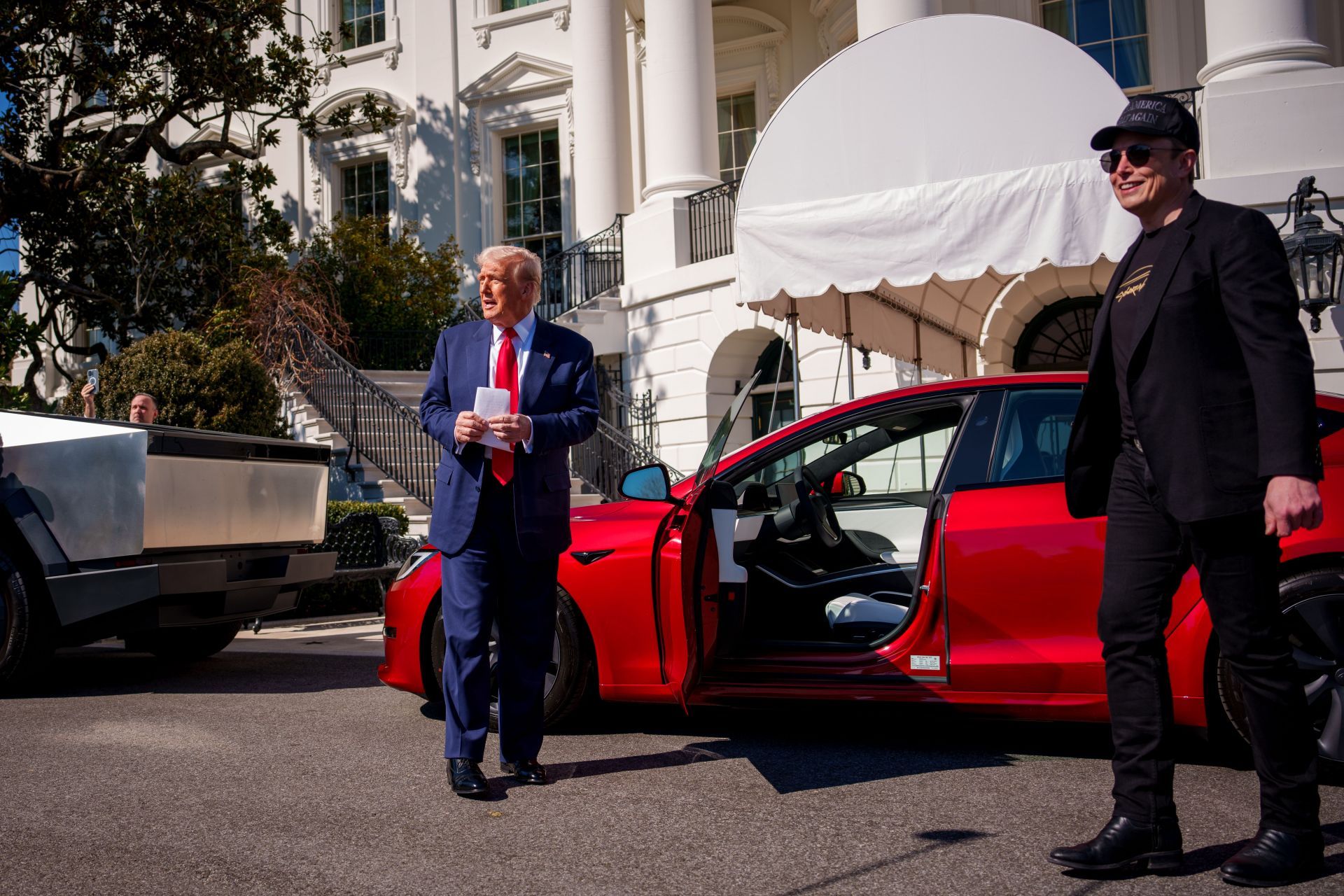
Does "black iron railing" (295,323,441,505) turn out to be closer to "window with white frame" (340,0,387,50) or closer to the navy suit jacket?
the navy suit jacket

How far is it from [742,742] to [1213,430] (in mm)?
2536

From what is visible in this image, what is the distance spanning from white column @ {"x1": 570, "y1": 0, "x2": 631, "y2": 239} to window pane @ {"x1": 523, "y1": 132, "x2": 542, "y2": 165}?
3.53 meters

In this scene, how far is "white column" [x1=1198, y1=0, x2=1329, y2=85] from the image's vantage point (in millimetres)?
11844

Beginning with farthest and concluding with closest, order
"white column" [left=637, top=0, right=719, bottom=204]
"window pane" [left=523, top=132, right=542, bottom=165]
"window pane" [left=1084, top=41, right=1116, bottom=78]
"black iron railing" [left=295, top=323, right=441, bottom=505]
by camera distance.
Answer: "window pane" [left=523, top=132, right=542, bottom=165] < "window pane" [left=1084, top=41, right=1116, bottom=78] < "white column" [left=637, top=0, right=719, bottom=204] < "black iron railing" [left=295, top=323, right=441, bottom=505]

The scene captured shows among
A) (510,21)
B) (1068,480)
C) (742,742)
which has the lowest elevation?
(742,742)

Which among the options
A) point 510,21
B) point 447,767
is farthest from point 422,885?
point 510,21

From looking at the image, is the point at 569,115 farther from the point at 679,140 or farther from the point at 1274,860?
the point at 1274,860

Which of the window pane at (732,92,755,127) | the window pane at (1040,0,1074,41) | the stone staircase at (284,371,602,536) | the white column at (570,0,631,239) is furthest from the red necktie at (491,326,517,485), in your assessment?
the window pane at (732,92,755,127)

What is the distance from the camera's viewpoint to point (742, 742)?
16.2 feet

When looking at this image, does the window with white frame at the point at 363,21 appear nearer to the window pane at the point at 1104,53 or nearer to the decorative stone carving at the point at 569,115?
the decorative stone carving at the point at 569,115

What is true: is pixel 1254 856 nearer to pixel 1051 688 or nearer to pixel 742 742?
pixel 1051 688

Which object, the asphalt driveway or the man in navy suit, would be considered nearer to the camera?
the asphalt driveway

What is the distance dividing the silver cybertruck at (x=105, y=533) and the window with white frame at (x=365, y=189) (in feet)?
63.1

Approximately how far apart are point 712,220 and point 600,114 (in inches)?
171
